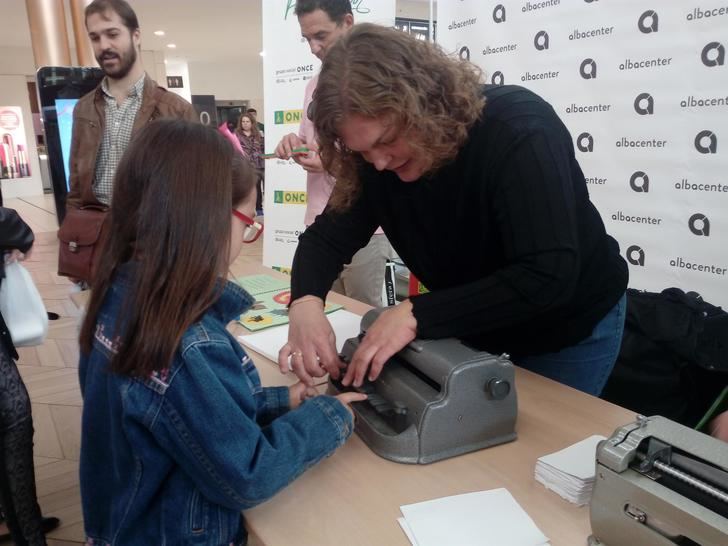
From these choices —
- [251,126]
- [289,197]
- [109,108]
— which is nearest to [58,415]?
[109,108]

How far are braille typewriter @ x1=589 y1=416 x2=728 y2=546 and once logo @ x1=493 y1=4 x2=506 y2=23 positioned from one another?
7.89ft

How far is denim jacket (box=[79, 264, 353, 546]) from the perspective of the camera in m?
0.76

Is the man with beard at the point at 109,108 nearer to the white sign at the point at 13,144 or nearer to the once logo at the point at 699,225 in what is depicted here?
the once logo at the point at 699,225

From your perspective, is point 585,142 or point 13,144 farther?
point 13,144

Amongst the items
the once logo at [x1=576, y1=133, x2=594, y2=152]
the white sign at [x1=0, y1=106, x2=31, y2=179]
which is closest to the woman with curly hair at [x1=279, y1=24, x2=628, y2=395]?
the once logo at [x1=576, y1=133, x2=594, y2=152]

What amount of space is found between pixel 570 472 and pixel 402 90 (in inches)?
26.4

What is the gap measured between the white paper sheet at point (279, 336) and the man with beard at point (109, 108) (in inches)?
49.2

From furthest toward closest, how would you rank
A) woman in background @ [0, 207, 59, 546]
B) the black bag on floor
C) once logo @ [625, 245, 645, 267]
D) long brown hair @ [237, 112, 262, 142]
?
long brown hair @ [237, 112, 262, 142]
once logo @ [625, 245, 645, 267]
woman in background @ [0, 207, 59, 546]
the black bag on floor

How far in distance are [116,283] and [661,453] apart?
2.62 feet

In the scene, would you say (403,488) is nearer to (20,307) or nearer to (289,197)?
(20,307)

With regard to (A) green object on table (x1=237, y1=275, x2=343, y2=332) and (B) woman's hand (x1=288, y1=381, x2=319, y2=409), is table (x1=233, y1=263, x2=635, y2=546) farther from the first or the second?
(A) green object on table (x1=237, y1=275, x2=343, y2=332)

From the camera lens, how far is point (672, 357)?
1.31 metres

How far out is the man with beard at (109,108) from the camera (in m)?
2.35

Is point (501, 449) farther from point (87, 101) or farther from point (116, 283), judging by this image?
point (87, 101)
